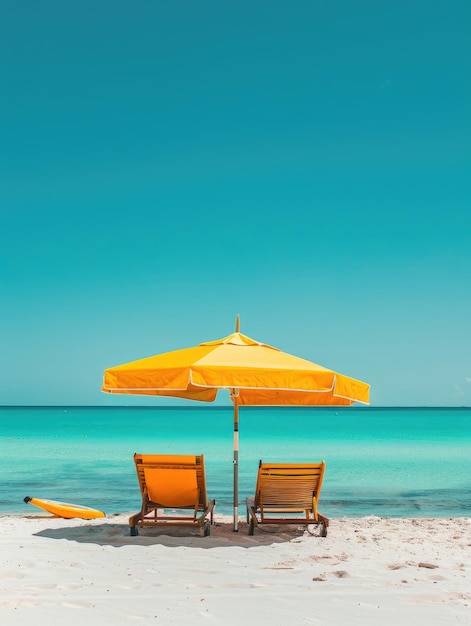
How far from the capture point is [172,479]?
7051 millimetres

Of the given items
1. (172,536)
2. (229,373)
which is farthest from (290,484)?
(229,373)

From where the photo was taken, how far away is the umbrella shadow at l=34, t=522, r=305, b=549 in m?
6.72

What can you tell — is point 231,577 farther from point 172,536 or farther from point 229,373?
point 172,536

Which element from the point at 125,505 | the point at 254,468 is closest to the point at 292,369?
the point at 125,505

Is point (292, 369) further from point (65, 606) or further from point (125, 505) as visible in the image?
point (125, 505)

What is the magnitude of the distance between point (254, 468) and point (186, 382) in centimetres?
1480

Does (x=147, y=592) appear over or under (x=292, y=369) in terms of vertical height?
under

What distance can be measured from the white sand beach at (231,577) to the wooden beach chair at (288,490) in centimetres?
22

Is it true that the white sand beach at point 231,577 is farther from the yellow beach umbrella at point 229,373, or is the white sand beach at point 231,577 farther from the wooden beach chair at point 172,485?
the yellow beach umbrella at point 229,373

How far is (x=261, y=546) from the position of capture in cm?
665

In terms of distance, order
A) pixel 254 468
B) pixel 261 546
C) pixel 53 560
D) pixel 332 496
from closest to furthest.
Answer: pixel 53 560 < pixel 261 546 < pixel 332 496 < pixel 254 468

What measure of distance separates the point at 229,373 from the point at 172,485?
5.92 feet

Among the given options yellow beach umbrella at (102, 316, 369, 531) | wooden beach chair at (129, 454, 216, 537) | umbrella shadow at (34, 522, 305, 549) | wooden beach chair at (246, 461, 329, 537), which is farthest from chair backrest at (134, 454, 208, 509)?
yellow beach umbrella at (102, 316, 369, 531)

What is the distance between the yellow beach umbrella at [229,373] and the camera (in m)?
5.98
